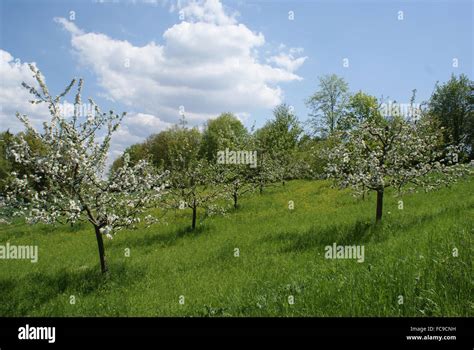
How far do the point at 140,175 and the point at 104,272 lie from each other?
3879mm

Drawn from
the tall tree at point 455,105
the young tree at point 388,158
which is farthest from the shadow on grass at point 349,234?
the tall tree at point 455,105

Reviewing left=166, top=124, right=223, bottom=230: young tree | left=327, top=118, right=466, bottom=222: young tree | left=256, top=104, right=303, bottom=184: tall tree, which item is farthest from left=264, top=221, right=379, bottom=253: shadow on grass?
left=256, top=104, right=303, bottom=184: tall tree

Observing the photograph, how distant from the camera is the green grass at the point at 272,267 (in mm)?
6035

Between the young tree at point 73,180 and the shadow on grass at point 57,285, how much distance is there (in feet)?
2.23

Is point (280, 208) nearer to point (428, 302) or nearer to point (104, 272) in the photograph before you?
point (104, 272)

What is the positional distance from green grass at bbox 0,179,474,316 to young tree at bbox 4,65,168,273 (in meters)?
2.36

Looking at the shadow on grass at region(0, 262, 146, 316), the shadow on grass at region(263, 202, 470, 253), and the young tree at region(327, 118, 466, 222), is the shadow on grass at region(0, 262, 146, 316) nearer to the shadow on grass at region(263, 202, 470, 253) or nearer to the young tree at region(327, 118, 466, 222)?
the shadow on grass at region(263, 202, 470, 253)

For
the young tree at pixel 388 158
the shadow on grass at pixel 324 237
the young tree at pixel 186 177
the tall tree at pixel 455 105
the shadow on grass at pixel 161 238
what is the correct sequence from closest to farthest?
the shadow on grass at pixel 324 237 → the young tree at pixel 388 158 → the shadow on grass at pixel 161 238 → the young tree at pixel 186 177 → the tall tree at pixel 455 105

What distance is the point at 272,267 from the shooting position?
10102mm

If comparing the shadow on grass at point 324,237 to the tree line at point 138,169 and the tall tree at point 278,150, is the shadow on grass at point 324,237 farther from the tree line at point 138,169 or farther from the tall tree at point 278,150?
the tall tree at point 278,150

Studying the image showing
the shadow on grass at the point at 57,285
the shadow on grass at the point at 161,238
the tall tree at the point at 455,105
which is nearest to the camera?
the shadow on grass at the point at 57,285

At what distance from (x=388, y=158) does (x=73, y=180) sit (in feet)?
40.3
